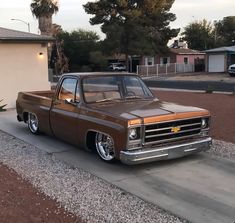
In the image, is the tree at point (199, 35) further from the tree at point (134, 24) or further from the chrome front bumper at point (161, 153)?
the chrome front bumper at point (161, 153)

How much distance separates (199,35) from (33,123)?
7162 cm

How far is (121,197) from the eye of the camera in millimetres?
6199

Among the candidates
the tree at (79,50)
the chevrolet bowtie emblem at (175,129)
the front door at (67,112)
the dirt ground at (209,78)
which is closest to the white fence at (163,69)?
the dirt ground at (209,78)

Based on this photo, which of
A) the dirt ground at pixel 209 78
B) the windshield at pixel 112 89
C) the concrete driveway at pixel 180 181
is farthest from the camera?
the dirt ground at pixel 209 78

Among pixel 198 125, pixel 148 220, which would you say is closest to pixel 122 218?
pixel 148 220

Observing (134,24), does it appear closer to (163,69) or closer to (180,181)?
(163,69)

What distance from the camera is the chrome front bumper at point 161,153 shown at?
709 centimetres

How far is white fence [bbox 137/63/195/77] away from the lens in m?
54.8

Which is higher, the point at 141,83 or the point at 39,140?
the point at 141,83

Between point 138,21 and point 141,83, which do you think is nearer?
point 141,83

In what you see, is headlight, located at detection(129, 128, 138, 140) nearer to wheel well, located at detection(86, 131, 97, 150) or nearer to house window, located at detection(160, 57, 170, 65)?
wheel well, located at detection(86, 131, 97, 150)

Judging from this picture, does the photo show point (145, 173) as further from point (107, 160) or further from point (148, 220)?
point (148, 220)

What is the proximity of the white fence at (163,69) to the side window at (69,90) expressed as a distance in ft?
147

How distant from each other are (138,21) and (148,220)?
51.5 metres
